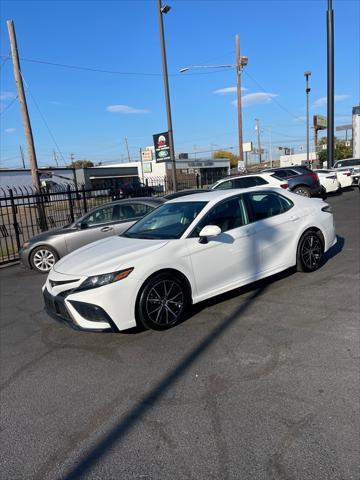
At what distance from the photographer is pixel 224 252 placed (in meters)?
4.82

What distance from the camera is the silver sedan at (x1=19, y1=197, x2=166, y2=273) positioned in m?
8.37

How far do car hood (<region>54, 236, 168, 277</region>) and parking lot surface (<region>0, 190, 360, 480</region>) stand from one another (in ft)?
2.70

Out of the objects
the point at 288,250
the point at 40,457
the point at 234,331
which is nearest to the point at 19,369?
the point at 40,457

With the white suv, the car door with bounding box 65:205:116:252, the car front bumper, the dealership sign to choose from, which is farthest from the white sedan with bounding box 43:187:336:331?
the dealership sign

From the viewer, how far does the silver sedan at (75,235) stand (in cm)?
837

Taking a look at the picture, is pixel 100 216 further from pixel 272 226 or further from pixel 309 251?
pixel 309 251

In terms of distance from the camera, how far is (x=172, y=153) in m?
15.9

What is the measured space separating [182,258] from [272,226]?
1.69 meters

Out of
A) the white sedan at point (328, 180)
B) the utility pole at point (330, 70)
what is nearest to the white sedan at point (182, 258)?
the white sedan at point (328, 180)

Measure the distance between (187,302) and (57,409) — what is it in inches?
75.7

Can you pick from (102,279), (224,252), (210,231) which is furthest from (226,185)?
(102,279)

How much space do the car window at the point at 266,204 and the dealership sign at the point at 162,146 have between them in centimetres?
1074

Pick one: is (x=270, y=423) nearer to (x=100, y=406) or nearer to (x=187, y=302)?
(x=100, y=406)

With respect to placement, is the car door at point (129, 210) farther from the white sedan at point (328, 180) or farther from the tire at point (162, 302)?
the white sedan at point (328, 180)
